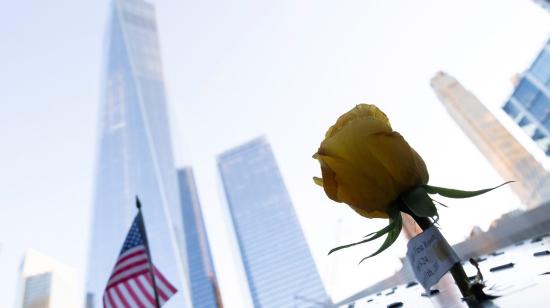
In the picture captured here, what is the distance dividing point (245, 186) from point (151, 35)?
82865mm

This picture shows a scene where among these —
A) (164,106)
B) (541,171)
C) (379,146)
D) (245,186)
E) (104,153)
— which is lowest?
(379,146)

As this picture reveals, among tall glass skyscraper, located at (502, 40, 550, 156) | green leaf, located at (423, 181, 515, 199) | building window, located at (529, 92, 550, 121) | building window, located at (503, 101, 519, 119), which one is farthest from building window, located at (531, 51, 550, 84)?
green leaf, located at (423, 181, 515, 199)

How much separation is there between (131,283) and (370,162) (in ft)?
20.9

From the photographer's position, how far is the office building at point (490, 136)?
273ft

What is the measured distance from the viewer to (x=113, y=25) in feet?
518

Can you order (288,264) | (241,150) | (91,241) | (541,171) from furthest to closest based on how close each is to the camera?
(241,150), (288,264), (91,241), (541,171)

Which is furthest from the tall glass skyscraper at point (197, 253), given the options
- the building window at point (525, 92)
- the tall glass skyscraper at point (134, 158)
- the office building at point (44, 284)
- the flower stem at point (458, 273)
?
the flower stem at point (458, 273)

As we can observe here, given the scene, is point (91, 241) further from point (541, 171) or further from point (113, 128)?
point (541, 171)

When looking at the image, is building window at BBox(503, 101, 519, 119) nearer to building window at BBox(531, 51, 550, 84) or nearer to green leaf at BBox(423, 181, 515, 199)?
building window at BBox(531, 51, 550, 84)

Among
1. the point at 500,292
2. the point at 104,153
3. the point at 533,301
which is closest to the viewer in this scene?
the point at 533,301

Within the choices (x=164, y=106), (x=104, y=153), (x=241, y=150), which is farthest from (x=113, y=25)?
(x=241, y=150)

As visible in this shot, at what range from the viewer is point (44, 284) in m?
98.0

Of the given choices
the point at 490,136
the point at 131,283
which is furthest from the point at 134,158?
the point at 131,283

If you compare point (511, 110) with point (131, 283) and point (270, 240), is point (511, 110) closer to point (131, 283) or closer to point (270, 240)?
point (131, 283)
